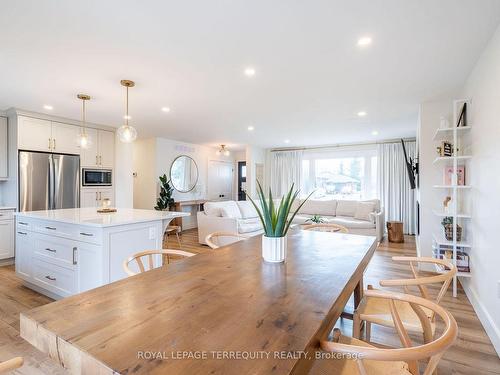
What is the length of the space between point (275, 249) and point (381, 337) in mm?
1464

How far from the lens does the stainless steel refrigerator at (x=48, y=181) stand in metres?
4.13

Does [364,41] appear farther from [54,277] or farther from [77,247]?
[54,277]

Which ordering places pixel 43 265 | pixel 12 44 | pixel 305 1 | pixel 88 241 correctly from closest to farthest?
pixel 305 1
pixel 12 44
pixel 88 241
pixel 43 265

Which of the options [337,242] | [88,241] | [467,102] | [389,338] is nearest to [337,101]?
[467,102]

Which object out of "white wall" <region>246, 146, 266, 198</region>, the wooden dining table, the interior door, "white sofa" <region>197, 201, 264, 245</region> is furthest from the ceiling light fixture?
the wooden dining table

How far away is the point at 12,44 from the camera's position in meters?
2.27

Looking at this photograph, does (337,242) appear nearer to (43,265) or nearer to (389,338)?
(389,338)

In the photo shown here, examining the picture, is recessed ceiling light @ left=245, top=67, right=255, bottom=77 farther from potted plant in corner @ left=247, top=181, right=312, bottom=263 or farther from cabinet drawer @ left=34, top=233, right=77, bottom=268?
cabinet drawer @ left=34, top=233, right=77, bottom=268

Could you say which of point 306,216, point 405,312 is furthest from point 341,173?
point 405,312

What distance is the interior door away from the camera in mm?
8188

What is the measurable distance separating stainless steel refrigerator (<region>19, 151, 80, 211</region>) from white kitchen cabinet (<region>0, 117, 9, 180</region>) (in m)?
0.40

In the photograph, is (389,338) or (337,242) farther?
(389,338)

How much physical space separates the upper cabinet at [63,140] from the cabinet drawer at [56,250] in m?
1.45

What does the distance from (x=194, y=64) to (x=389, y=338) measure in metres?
2.97
